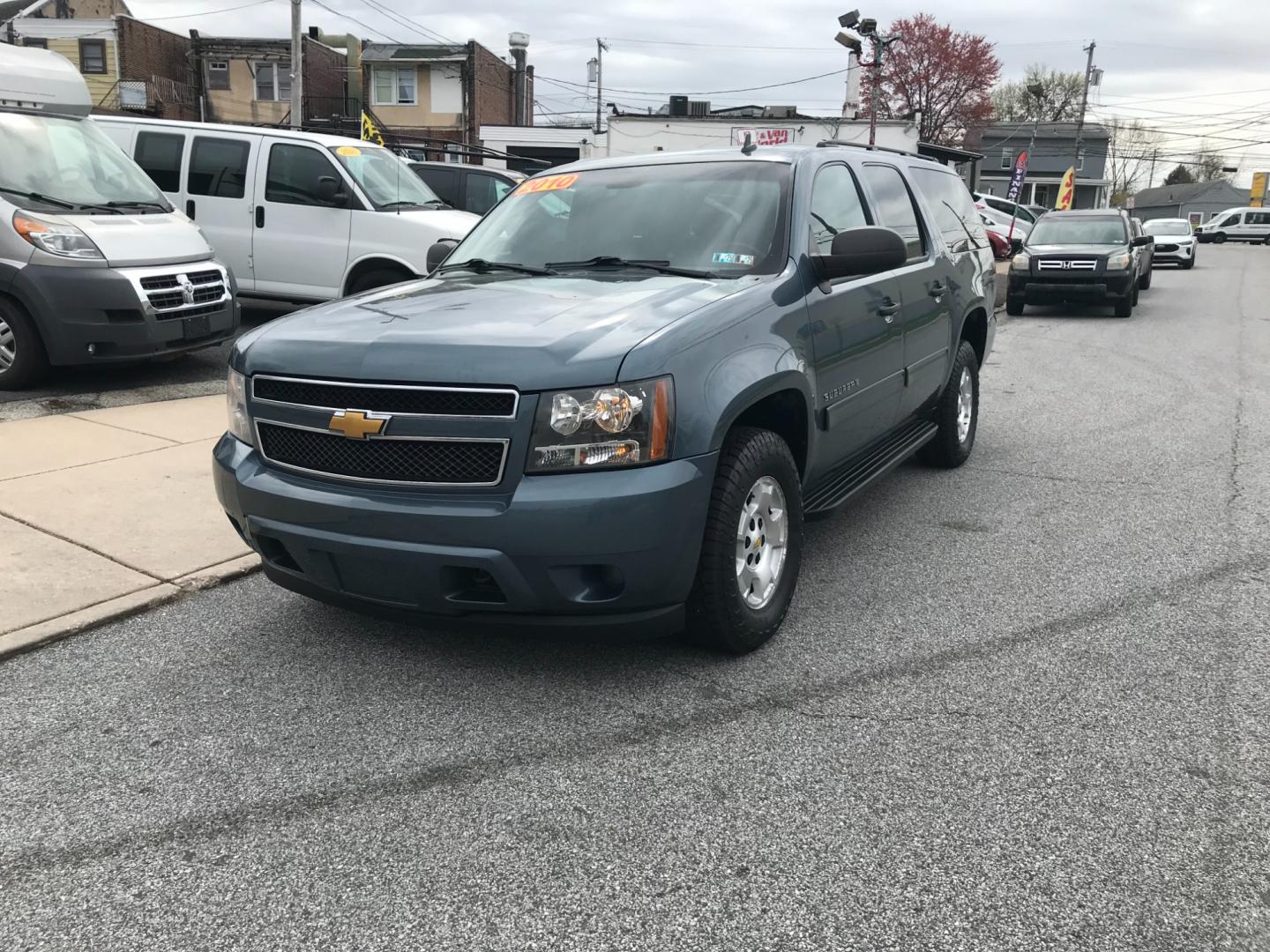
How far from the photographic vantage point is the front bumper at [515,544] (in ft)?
10.3

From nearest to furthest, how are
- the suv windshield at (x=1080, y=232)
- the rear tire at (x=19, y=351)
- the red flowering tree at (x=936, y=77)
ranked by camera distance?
the rear tire at (x=19, y=351)
the suv windshield at (x=1080, y=232)
the red flowering tree at (x=936, y=77)

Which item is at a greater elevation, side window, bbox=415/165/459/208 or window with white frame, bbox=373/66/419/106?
window with white frame, bbox=373/66/419/106

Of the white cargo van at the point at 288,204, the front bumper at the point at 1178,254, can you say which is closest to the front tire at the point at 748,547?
the white cargo van at the point at 288,204

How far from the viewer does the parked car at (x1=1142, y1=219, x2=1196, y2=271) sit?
102 ft

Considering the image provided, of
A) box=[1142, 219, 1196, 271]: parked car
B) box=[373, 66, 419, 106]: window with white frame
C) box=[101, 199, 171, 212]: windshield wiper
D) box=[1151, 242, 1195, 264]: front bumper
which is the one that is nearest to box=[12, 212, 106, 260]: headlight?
box=[101, 199, 171, 212]: windshield wiper

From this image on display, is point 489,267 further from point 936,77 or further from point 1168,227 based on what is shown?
point 936,77

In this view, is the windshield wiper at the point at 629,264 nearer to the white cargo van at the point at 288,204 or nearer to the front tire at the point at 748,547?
the front tire at the point at 748,547

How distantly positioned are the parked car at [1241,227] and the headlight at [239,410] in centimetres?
6669

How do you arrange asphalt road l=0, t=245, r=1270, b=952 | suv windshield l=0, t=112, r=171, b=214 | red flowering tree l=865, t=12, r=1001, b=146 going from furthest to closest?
red flowering tree l=865, t=12, r=1001, b=146
suv windshield l=0, t=112, r=171, b=214
asphalt road l=0, t=245, r=1270, b=952

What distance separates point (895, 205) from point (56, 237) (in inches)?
237

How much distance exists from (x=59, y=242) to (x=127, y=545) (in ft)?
13.2

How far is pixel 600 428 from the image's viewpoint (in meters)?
3.20

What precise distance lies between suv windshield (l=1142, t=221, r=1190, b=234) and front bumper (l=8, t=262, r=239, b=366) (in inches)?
1207

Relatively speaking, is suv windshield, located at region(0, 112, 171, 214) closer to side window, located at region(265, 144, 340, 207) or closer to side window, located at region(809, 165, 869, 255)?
side window, located at region(265, 144, 340, 207)
